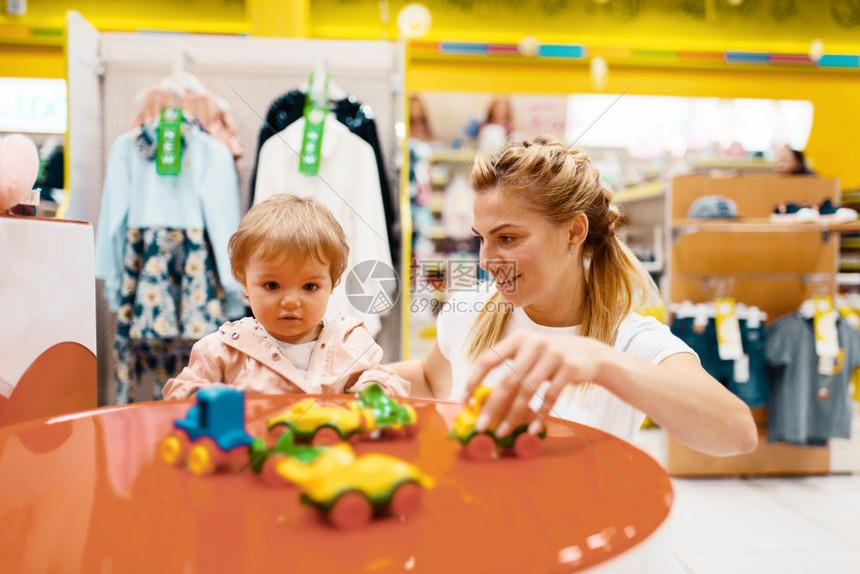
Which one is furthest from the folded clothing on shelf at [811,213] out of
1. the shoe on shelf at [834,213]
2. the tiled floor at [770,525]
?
the tiled floor at [770,525]

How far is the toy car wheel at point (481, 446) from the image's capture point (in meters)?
0.46

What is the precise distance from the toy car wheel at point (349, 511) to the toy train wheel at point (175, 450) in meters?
0.17

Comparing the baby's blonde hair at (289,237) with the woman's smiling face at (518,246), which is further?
the woman's smiling face at (518,246)

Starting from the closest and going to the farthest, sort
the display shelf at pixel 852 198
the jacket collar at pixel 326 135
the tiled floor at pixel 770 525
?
the jacket collar at pixel 326 135 < the tiled floor at pixel 770 525 < the display shelf at pixel 852 198

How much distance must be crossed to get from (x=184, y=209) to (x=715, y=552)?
1553 millimetres

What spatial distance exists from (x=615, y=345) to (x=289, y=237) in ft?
1.42

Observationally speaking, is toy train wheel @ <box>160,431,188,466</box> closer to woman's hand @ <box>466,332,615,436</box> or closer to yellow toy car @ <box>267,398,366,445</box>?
yellow toy car @ <box>267,398,366,445</box>

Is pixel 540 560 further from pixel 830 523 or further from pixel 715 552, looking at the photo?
pixel 830 523

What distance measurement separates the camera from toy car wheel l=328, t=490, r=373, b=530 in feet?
1.05

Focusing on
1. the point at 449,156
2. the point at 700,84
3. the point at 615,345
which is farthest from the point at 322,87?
the point at 700,84

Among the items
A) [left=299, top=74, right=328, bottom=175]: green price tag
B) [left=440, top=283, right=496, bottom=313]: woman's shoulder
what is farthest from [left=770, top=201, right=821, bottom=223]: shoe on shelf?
[left=440, top=283, right=496, bottom=313]: woman's shoulder

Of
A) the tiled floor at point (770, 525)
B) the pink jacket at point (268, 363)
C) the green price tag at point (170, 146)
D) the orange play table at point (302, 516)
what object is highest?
the green price tag at point (170, 146)

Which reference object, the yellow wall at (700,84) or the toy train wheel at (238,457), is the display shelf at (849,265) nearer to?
the yellow wall at (700,84)

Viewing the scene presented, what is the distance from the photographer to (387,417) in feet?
1.70
